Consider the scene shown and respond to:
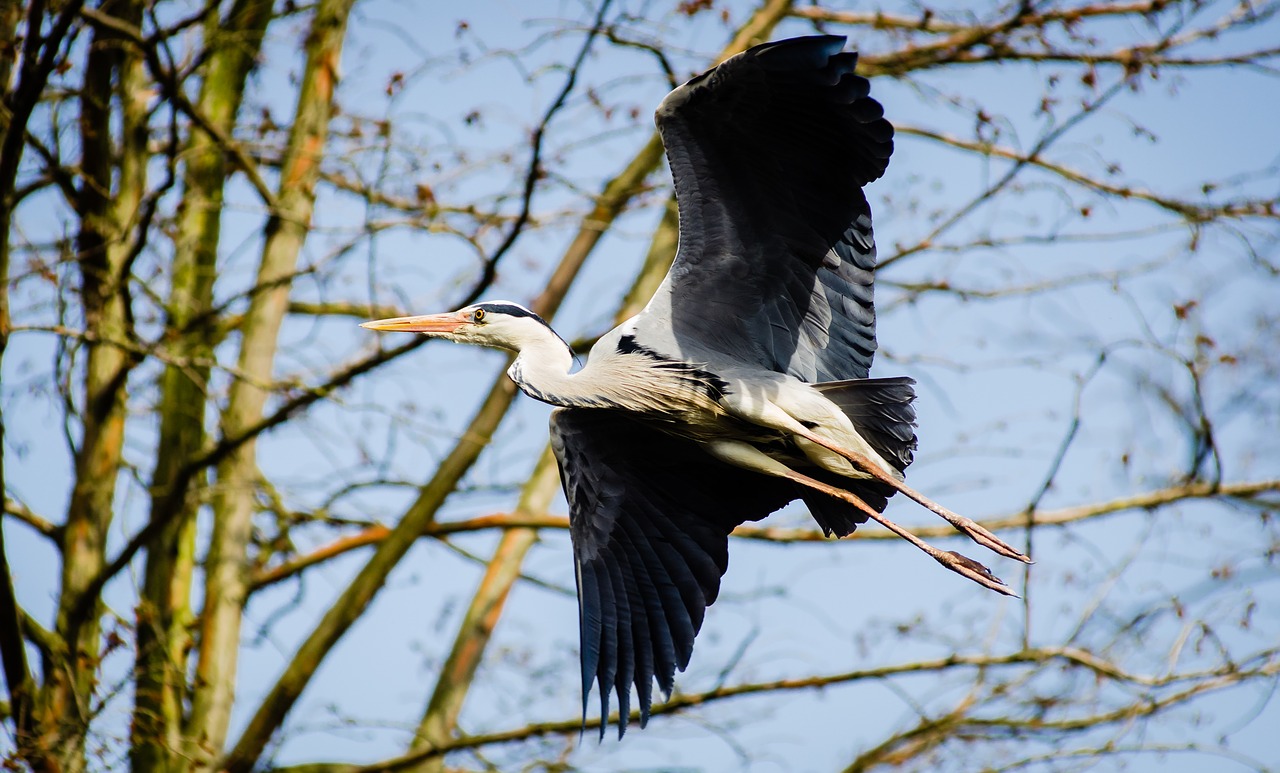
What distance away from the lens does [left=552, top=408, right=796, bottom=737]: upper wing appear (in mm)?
5016

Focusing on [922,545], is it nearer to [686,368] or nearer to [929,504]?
[929,504]

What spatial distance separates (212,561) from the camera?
7.49m

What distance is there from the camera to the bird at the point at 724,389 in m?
4.66

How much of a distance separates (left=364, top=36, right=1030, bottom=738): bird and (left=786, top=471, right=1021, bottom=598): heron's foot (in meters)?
0.01

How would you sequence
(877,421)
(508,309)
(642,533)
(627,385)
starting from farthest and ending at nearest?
(508,309) → (642,533) → (877,421) → (627,385)

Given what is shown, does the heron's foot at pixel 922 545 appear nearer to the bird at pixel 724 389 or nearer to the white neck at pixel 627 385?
the bird at pixel 724 389

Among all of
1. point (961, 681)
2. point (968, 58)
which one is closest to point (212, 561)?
point (961, 681)

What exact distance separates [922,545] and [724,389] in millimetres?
928

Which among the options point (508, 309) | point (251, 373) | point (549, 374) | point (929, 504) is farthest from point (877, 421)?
point (251, 373)

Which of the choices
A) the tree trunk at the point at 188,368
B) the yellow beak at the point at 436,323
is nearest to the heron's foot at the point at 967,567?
the yellow beak at the point at 436,323

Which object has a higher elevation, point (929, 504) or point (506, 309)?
point (506, 309)

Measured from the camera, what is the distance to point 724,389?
199 inches

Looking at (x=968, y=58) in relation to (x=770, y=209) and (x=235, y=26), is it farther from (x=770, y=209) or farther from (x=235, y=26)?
(x=235, y=26)

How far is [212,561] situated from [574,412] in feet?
Result: 10.4
